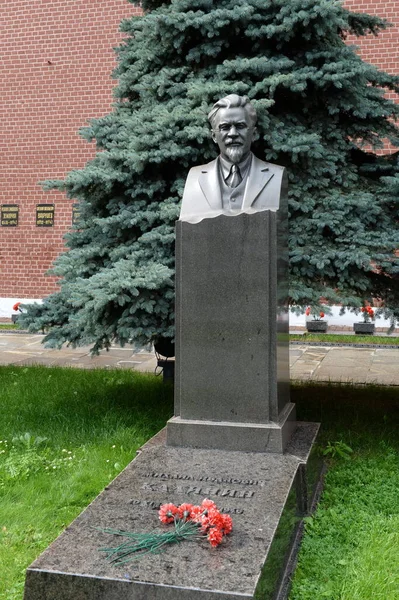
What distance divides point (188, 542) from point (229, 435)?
1121mm

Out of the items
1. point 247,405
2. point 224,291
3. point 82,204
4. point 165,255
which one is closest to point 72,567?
point 247,405

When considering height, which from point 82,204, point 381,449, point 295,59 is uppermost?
point 295,59

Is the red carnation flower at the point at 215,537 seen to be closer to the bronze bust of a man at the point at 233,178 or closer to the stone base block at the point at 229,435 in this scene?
the stone base block at the point at 229,435

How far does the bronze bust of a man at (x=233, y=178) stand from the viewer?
3.85 meters

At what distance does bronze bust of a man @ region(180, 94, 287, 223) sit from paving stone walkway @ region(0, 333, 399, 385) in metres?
3.79

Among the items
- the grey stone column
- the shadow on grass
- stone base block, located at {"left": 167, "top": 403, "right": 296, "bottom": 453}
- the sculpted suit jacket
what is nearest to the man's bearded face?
the sculpted suit jacket

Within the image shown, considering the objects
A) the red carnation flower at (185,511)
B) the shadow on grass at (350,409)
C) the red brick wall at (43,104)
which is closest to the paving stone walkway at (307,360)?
the shadow on grass at (350,409)

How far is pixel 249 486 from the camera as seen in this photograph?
308 centimetres

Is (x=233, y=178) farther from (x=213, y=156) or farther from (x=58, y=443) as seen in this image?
(x=58, y=443)

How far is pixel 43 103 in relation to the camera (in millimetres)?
12562

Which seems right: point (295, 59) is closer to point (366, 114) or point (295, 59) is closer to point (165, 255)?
point (366, 114)

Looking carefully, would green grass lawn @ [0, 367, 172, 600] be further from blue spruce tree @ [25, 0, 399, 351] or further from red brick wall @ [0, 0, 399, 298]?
red brick wall @ [0, 0, 399, 298]

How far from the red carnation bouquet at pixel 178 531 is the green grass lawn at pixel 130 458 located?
1.88 feet

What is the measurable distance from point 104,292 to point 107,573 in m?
2.34
